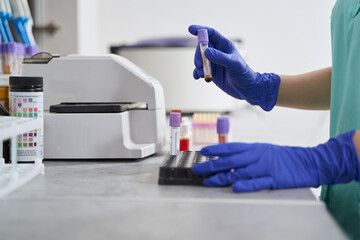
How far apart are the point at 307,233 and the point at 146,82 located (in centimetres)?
77

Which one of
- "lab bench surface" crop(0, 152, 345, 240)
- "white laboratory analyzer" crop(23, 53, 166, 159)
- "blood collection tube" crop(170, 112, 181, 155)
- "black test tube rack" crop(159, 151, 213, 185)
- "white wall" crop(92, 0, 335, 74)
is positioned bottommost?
"lab bench surface" crop(0, 152, 345, 240)

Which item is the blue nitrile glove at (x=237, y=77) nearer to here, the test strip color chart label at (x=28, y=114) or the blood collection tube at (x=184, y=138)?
the blood collection tube at (x=184, y=138)

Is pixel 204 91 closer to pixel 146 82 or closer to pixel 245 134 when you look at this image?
pixel 245 134

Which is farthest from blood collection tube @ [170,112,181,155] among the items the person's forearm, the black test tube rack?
the person's forearm

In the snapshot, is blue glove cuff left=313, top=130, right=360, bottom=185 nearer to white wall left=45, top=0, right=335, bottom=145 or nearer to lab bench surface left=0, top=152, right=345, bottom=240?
lab bench surface left=0, top=152, right=345, bottom=240

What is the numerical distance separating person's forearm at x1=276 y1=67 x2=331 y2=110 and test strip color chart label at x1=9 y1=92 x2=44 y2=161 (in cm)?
82

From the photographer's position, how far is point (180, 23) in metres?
3.56

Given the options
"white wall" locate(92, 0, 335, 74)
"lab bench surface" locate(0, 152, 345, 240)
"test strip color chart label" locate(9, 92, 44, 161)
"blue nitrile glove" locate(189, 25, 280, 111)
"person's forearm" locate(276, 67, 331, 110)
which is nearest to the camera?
"lab bench surface" locate(0, 152, 345, 240)

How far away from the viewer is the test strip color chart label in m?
1.06

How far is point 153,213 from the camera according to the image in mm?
699

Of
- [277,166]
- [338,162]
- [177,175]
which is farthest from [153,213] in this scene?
[338,162]

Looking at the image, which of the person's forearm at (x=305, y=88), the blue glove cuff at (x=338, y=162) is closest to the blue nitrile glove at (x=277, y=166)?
the blue glove cuff at (x=338, y=162)

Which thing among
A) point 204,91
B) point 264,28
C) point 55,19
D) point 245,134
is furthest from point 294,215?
point 264,28

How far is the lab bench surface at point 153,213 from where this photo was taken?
2.04ft
